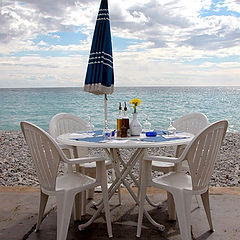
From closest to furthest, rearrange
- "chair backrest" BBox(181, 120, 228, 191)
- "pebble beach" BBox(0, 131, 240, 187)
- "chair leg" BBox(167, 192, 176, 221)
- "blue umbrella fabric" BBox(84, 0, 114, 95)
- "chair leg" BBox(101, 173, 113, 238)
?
1. "chair backrest" BBox(181, 120, 228, 191)
2. "chair leg" BBox(101, 173, 113, 238)
3. "chair leg" BBox(167, 192, 176, 221)
4. "blue umbrella fabric" BBox(84, 0, 114, 95)
5. "pebble beach" BBox(0, 131, 240, 187)

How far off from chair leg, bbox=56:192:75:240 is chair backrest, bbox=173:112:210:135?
188 centimetres

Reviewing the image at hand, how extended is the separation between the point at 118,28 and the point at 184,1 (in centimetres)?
560

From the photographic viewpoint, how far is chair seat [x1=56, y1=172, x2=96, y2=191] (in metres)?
2.46

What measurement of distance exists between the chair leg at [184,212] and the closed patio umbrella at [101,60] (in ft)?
5.77

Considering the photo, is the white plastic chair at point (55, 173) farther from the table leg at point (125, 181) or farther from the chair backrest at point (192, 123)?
the chair backrest at point (192, 123)

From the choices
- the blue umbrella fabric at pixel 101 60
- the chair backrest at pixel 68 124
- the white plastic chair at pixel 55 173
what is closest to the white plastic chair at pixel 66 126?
the chair backrest at pixel 68 124

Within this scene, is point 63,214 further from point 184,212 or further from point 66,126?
point 66,126

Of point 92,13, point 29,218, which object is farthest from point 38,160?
point 92,13

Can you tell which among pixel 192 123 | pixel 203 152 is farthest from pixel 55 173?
pixel 192 123

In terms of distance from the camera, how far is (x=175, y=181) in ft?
8.48

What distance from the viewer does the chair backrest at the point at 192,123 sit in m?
3.73

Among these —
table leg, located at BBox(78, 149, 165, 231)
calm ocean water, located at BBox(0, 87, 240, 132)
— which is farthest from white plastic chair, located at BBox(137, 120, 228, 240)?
calm ocean water, located at BBox(0, 87, 240, 132)

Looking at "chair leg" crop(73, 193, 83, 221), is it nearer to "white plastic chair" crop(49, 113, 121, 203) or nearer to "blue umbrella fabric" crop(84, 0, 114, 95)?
"white plastic chair" crop(49, 113, 121, 203)

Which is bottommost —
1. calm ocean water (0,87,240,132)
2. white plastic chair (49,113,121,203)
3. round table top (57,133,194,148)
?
calm ocean water (0,87,240,132)
